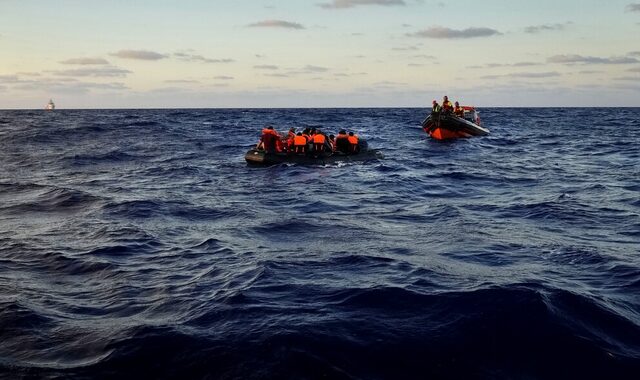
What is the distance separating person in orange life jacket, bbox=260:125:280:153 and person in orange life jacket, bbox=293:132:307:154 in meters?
0.91

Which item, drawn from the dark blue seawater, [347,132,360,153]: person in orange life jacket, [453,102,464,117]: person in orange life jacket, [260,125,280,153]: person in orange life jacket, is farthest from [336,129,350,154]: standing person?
[453,102,464,117]: person in orange life jacket

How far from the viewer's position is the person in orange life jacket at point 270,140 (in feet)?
84.3

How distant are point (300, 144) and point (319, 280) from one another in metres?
16.6

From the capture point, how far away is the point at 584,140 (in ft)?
152

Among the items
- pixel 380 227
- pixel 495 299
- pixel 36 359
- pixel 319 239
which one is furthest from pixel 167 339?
pixel 380 227

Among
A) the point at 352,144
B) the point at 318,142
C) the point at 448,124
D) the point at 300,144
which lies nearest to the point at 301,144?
the point at 300,144

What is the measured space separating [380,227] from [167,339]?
7742mm

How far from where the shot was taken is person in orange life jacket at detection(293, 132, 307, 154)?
84.3 feet

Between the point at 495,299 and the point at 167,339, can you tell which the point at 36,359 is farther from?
the point at 495,299

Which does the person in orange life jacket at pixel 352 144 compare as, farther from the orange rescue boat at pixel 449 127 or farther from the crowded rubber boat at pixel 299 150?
the orange rescue boat at pixel 449 127

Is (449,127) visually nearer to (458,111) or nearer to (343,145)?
(458,111)

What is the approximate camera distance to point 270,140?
25969 millimetres

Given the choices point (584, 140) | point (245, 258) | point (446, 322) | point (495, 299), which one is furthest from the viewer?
point (584, 140)

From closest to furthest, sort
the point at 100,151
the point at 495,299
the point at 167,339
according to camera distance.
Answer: the point at 167,339
the point at 495,299
the point at 100,151
